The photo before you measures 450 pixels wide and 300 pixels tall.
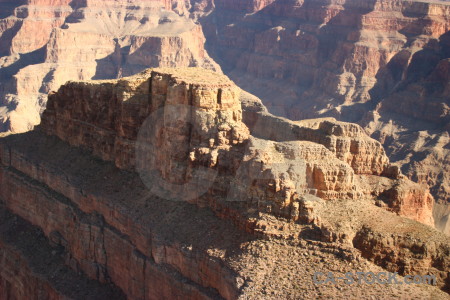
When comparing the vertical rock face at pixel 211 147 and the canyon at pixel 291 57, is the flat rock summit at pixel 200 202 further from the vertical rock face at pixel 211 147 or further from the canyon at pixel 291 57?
the canyon at pixel 291 57

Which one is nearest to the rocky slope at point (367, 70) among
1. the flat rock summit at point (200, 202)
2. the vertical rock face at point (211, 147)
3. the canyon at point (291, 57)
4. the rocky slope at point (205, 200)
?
the canyon at point (291, 57)

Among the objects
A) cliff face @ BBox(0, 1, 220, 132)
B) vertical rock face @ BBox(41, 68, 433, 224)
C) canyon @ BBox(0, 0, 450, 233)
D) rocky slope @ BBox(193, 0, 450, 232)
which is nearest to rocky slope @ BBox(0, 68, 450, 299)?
vertical rock face @ BBox(41, 68, 433, 224)

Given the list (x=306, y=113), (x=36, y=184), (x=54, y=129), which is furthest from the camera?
(x=306, y=113)

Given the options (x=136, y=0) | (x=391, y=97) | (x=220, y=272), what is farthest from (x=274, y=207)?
(x=136, y=0)

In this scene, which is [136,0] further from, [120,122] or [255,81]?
[120,122]

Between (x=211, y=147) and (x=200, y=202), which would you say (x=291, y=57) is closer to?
(x=211, y=147)

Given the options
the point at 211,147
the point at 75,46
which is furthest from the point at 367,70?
the point at 211,147

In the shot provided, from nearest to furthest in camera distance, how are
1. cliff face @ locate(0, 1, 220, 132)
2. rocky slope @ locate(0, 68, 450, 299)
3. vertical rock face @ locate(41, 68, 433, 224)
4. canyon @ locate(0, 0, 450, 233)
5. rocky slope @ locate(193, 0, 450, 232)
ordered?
rocky slope @ locate(0, 68, 450, 299), vertical rock face @ locate(41, 68, 433, 224), rocky slope @ locate(193, 0, 450, 232), canyon @ locate(0, 0, 450, 233), cliff face @ locate(0, 1, 220, 132)

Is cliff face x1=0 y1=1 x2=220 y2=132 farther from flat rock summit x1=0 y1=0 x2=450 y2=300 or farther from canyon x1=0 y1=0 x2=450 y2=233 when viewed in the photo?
flat rock summit x1=0 y1=0 x2=450 y2=300
